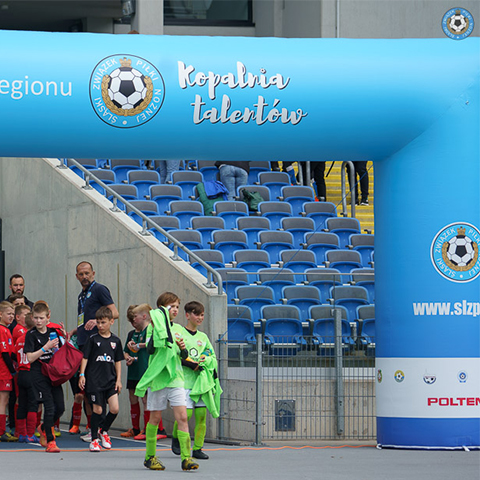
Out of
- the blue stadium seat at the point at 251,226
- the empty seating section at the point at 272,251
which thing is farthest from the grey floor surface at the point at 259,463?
the blue stadium seat at the point at 251,226

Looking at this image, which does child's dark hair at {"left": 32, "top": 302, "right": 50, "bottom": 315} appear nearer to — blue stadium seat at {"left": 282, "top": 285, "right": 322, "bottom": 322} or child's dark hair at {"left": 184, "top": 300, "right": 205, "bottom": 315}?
child's dark hair at {"left": 184, "top": 300, "right": 205, "bottom": 315}

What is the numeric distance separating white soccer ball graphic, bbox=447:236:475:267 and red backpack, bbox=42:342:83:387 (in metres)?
4.14

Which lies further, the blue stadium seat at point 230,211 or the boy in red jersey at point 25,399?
the blue stadium seat at point 230,211

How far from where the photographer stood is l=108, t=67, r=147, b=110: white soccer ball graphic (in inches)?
395

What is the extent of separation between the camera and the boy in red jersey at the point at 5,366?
12070 mm

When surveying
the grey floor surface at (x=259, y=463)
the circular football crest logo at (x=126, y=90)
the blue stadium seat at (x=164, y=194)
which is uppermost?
the circular football crest logo at (x=126, y=90)

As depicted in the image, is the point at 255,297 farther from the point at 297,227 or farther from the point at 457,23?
the point at 457,23

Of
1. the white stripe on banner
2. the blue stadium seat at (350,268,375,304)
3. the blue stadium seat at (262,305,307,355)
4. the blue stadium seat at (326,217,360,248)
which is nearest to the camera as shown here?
the white stripe on banner

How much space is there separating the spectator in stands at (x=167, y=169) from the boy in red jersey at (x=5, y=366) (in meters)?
6.01

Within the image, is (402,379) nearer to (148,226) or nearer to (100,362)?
(100,362)

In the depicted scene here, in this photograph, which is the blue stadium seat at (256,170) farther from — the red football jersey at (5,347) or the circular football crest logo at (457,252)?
the circular football crest logo at (457,252)

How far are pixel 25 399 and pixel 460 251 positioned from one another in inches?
202

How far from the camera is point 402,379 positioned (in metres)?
10.6

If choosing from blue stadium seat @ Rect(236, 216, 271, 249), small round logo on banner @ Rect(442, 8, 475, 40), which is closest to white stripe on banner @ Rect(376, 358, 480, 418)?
small round logo on banner @ Rect(442, 8, 475, 40)
